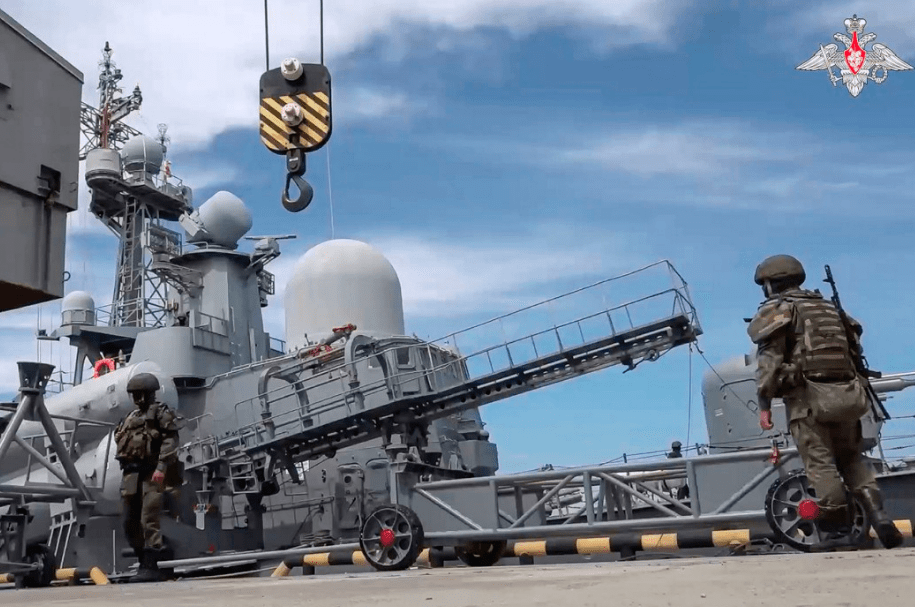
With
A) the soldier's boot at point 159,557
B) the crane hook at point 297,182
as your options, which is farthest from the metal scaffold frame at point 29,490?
the crane hook at point 297,182

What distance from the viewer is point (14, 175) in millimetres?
5676

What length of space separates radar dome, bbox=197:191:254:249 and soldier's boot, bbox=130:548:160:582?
16273 mm

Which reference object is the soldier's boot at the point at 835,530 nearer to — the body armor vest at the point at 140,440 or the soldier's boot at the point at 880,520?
the soldier's boot at the point at 880,520

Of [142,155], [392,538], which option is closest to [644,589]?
[392,538]

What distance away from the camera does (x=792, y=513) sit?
255 inches

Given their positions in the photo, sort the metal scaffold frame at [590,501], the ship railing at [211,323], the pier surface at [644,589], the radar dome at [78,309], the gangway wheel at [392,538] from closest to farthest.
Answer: the pier surface at [644,589] → the metal scaffold frame at [590,501] → the gangway wheel at [392,538] → the ship railing at [211,323] → the radar dome at [78,309]

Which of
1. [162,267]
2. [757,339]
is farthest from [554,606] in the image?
[162,267]

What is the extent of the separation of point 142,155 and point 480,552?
2573cm

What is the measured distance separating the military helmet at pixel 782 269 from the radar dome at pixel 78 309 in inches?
943

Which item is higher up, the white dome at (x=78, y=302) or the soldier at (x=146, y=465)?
the white dome at (x=78, y=302)

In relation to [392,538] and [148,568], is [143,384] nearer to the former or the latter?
[148,568]

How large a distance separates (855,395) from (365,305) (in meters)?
17.5

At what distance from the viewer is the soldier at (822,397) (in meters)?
5.70

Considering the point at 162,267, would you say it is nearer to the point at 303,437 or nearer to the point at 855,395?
the point at 303,437
